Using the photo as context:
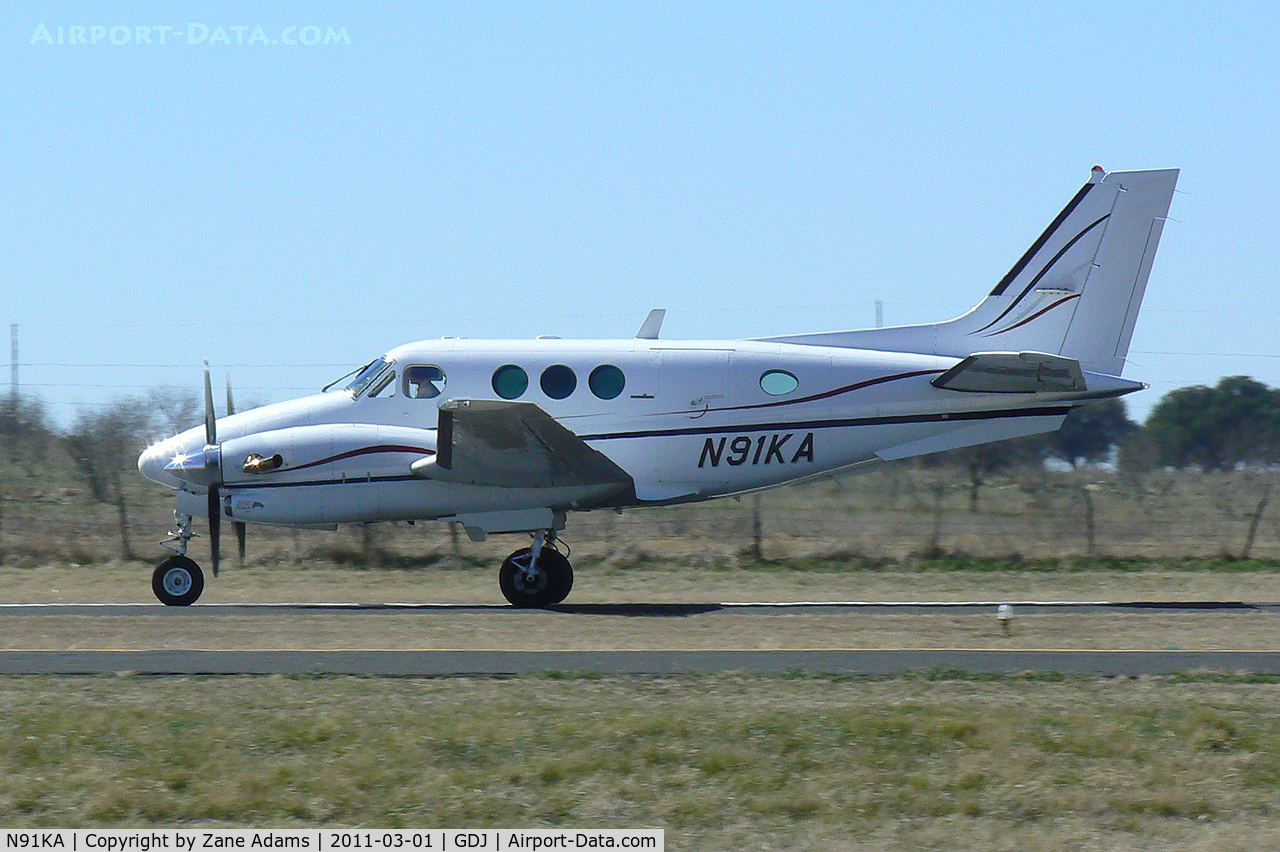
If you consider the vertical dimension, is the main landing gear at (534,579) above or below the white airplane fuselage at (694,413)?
below

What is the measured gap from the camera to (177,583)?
1725 centimetres

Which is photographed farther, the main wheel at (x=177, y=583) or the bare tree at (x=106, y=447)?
the bare tree at (x=106, y=447)

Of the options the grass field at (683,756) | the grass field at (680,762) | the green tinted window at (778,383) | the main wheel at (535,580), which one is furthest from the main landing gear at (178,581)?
the green tinted window at (778,383)

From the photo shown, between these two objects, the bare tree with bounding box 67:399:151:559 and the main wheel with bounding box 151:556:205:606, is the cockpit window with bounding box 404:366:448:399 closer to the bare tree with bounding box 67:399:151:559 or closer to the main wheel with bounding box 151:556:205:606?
the main wheel with bounding box 151:556:205:606

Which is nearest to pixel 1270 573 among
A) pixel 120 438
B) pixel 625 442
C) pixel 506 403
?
pixel 625 442

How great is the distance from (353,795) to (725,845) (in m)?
2.23

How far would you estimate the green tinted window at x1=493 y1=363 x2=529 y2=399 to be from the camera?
17484mm

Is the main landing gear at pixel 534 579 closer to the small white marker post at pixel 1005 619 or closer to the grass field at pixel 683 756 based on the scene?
the grass field at pixel 683 756

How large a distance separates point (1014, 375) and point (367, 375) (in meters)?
8.48

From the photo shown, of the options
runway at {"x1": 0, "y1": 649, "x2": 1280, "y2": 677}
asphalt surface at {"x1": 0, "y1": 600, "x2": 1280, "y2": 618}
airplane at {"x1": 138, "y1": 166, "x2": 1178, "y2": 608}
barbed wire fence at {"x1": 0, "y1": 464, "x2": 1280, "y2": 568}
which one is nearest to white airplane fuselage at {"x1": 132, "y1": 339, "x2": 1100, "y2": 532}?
airplane at {"x1": 138, "y1": 166, "x2": 1178, "y2": 608}

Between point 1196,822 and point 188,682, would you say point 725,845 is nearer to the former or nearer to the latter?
point 1196,822

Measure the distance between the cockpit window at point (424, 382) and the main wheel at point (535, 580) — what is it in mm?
2405

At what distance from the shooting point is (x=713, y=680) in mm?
11164

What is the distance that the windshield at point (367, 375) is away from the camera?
698 inches
